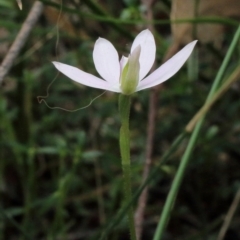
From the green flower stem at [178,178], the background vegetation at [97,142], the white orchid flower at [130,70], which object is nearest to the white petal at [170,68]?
the white orchid flower at [130,70]

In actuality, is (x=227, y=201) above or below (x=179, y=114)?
below

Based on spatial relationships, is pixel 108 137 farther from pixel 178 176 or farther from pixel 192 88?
pixel 178 176

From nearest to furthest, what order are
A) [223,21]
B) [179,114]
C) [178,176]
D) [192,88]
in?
[178,176] < [223,21] < [192,88] < [179,114]

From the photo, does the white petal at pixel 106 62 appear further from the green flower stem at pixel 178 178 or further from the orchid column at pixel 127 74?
the green flower stem at pixel 178 178

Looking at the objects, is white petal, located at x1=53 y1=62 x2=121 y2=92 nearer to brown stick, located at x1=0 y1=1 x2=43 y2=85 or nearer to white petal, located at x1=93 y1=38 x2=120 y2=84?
white petal, located at x1=93 y1=38 x2=120 y2=84

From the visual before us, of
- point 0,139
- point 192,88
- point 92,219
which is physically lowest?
point 92,219

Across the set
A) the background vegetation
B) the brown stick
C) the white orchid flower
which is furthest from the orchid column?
the background vegetation

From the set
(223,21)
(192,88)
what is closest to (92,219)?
(192,88)

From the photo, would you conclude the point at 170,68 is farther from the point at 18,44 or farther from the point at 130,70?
the point at 18,44
